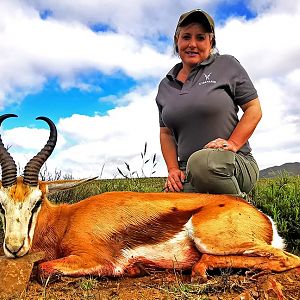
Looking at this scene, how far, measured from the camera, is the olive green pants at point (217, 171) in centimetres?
606

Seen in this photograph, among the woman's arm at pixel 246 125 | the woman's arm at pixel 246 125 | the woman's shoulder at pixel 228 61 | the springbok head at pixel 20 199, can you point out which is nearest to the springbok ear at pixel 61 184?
the springbok head at pixel 20 199

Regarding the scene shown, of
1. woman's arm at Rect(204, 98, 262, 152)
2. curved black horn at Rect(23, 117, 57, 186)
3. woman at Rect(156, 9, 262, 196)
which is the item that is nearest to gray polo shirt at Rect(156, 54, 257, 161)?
woman at Rect(156, 9, 262, 196)

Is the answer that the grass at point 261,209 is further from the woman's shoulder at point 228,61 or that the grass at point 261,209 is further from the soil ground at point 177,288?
the woman's shoulder at point 228,61

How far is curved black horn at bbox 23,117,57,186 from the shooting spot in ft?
18.0

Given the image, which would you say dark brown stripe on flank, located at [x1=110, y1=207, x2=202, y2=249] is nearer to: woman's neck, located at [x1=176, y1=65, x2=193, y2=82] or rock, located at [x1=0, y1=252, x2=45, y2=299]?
rock, located at [x1=0, y1=252, x2=45, y2=299]

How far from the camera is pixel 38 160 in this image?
223 inches

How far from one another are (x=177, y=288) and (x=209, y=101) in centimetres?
305

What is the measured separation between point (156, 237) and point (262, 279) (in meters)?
1.32

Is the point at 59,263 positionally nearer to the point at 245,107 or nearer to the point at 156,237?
the point at 156,237

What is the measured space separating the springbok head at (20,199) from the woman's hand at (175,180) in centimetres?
197

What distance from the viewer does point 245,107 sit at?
682cm

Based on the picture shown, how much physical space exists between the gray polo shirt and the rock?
3.07 meters

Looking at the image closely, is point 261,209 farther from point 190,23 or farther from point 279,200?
point 190,23

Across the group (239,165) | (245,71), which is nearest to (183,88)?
(245,71)
